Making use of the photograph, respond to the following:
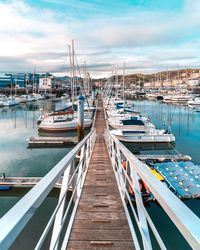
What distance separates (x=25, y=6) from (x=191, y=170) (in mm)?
10629

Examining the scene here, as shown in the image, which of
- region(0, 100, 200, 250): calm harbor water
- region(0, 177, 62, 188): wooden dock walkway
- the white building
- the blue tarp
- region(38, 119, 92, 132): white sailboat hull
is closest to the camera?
region(0, 100, 200, 250): calm harbor water

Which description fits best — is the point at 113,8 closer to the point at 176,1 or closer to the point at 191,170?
the point at 176,1

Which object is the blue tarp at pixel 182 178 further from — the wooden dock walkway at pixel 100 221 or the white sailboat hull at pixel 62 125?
the white sailboat hull at pixel 62 125

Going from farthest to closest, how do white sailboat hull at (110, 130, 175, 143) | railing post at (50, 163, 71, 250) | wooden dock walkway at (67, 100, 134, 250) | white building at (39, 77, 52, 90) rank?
white building at (39, 77, 52, 90), white sailboat hull at (110, 130, 175, 143), wooden dock walkway at (67, 100, 134, 250), railing post at (50, 163, 71, 250)

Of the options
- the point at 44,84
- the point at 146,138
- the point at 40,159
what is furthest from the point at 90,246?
the point at 44,84

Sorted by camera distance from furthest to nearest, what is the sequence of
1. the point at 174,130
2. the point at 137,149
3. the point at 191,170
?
1. the point at 174,130
2. the point at 137,149
3. the point at 191,170

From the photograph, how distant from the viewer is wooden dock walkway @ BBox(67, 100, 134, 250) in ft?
9.78

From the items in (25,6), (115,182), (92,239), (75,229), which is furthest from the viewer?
(25,6)

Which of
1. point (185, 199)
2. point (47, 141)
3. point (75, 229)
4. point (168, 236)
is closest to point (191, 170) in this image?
point (185, 199)

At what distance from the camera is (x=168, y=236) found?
7.74 meters

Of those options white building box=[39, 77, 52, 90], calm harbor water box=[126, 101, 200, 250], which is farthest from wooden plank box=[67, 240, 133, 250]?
white building box=[39, 77, 52, 90]

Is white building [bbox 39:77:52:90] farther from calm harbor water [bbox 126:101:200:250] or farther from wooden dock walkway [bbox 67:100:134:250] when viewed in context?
wooden dock walkway [bbox 67:100:134:250]

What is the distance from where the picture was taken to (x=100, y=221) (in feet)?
11.8

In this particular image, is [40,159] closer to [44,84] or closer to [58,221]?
[58,221]
